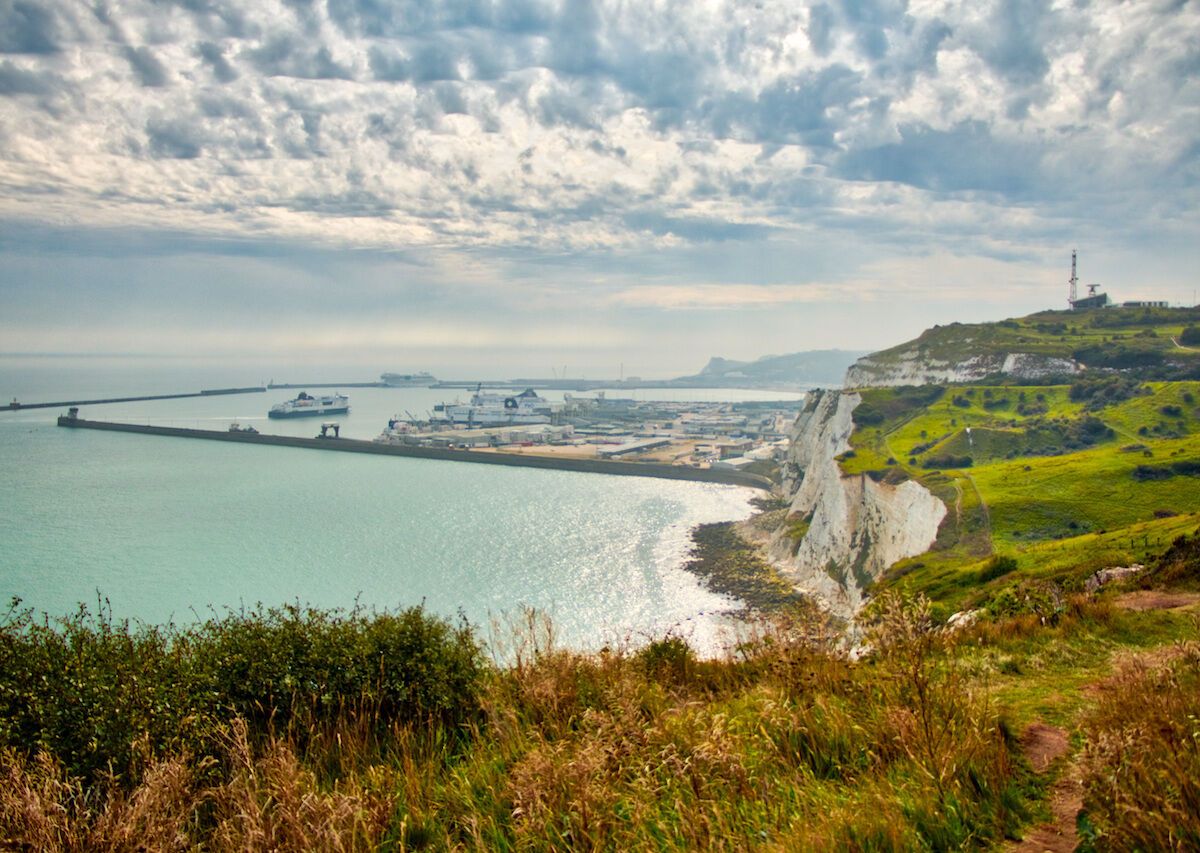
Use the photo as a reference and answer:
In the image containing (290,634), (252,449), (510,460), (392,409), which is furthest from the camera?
(392,409)

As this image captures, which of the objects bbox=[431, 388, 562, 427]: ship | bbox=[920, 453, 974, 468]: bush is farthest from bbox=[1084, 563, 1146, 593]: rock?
bbox=[431, 388, 562, 427]: ship

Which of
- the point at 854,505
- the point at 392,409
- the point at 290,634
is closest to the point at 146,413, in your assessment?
the point at 392,409

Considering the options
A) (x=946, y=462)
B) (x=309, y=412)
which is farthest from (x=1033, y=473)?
(x=309, y=412)

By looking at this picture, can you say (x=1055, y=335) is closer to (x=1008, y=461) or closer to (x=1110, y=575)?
(x=1008, y=461)

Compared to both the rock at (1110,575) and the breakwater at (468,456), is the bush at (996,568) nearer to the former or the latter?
the rock at (1110,575)

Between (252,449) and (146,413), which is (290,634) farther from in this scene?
(146,413)

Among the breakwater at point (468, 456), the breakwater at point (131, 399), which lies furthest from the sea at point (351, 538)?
the breakwater at point (131, 399)
